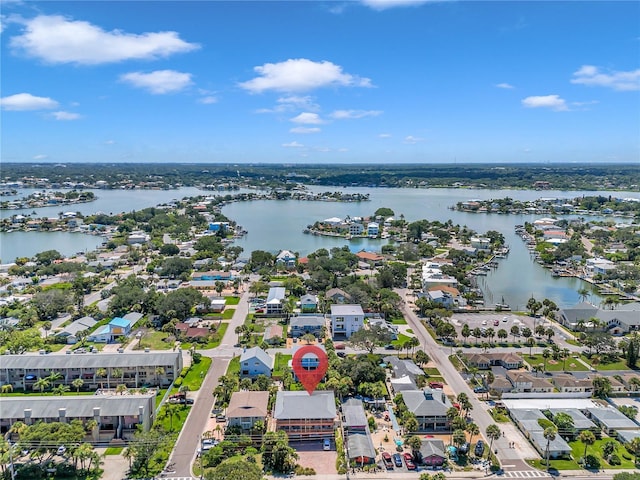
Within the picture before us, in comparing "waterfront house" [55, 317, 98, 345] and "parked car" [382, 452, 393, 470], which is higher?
"waterfront house" [55, 317, 98, 345]

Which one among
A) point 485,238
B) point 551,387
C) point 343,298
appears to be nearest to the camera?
point 551,387

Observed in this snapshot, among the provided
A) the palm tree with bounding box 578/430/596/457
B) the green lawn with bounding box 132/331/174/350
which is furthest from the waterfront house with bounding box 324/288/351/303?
the palm tree with bounding box 578/430/596/457

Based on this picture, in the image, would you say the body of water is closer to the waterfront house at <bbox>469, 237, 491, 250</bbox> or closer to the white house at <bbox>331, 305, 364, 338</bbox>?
the waterfront house at <bbox>469, 237, 491, 250</bbox>

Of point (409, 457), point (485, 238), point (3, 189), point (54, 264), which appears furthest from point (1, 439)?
point (3, 189)

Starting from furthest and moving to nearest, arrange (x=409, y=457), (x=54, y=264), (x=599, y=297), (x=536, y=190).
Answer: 1. (x=536, y=190)
2. (x=54, y=264)
3. (x=599, y=297)
4. (x=409, y=457)

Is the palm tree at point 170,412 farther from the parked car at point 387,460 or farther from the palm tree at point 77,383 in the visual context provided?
the parked car at point 387,460

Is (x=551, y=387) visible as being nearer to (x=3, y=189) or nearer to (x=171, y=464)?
(x=171, y=464)

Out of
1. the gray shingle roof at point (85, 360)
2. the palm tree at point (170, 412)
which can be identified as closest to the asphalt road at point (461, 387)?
the palm tree at point (170, 412)
